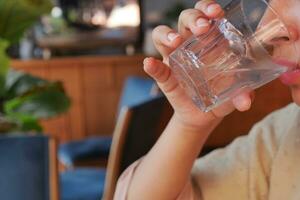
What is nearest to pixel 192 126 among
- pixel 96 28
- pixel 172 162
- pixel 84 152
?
pixel 172 162

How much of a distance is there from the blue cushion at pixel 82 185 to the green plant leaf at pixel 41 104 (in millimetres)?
587

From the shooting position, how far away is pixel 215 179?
860mm

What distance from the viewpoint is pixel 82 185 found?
1934 mm

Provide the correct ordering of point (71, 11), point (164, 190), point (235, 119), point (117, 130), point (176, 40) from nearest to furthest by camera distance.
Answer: point (176, 40), point (164, 190), point (117, 130), point (235, 119), point (71, 11)

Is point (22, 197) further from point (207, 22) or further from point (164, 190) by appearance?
point (207, 22)

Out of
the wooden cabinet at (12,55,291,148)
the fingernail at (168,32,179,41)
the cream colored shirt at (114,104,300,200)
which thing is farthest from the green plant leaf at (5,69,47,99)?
the wooden cabinet at (12,55,291,148)

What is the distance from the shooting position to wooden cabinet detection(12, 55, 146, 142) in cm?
347

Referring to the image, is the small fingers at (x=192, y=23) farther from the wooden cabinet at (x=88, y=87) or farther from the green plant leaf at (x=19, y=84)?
the wooden cabinet at (x=88, y=87)

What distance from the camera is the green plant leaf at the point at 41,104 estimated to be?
1257 millimetres

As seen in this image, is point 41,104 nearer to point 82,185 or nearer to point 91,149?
point 82,185

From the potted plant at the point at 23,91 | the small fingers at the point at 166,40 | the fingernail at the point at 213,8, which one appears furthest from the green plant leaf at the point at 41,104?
the fingernail at the point at 213,8

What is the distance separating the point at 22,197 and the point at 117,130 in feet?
1.94

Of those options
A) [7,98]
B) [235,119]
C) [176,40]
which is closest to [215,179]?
[176,40]

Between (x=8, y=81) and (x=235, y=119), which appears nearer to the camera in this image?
(x=8, y=81)
